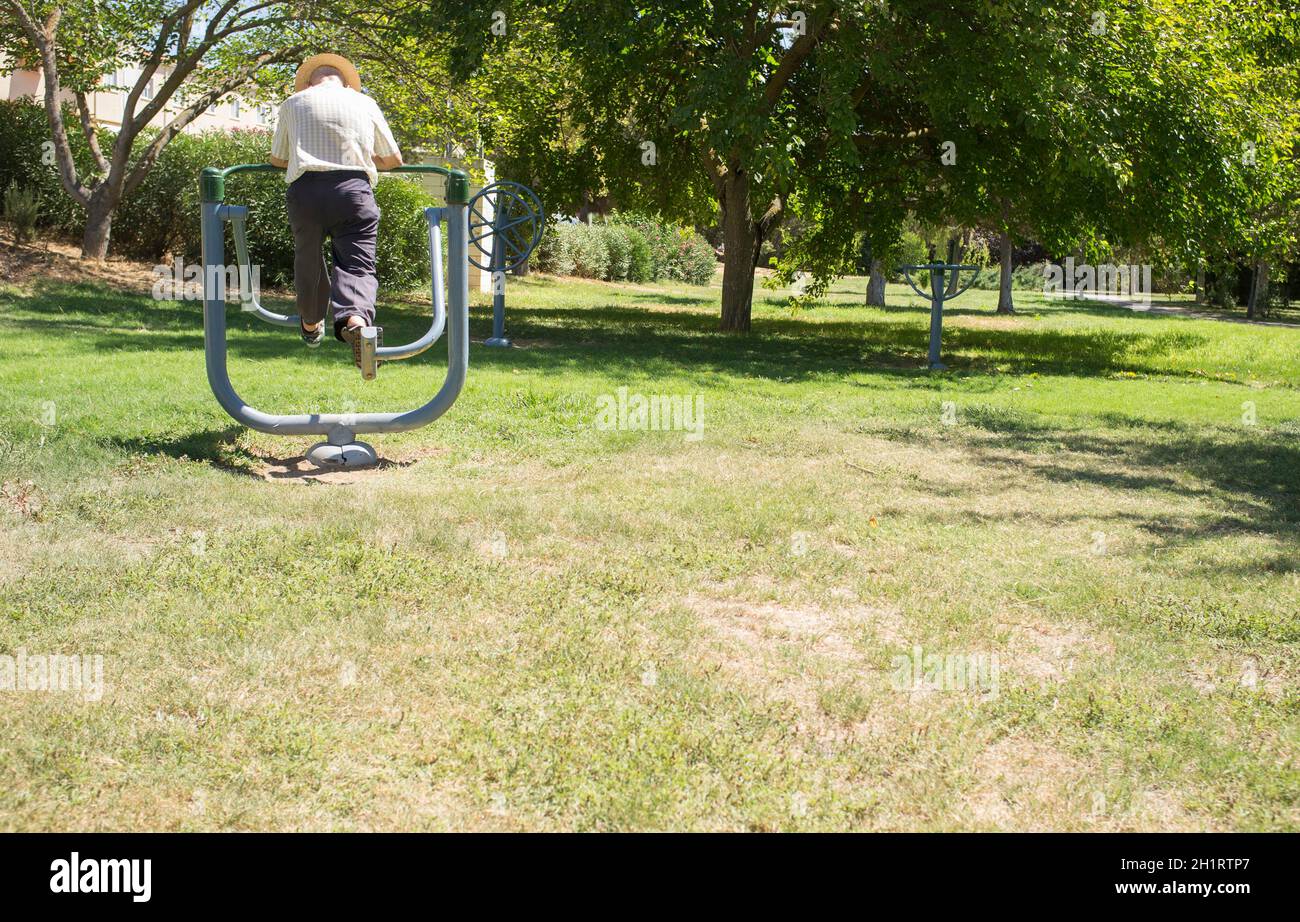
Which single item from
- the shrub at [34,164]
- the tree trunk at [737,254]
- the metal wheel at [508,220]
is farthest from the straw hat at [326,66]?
the shrub at [34,164]

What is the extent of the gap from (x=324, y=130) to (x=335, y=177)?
235mm

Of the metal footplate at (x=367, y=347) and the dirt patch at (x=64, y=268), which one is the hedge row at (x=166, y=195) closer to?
the dirt patch at (x=64, y=268)

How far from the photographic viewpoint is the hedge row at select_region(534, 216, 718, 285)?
3341 centimetres

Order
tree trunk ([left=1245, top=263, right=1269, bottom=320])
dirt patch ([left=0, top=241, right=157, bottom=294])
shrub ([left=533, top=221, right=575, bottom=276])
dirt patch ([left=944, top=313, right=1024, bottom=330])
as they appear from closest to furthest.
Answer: dirt patch ([left=0, top=241, right=157, bottom=294]) < dirt patch ([left=944, top=313, right=1024, bottom=330]) < tree trunk ([left=1245, top=263, right=1269, bottom=320]) < shrub ([left=533, top=221, right=575, bottom=276])

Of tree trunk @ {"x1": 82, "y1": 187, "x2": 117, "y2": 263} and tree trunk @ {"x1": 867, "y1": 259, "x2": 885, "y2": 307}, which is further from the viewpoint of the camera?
tree trunk @ {"x1": 867, "y1": 259, "x2": 885, "y2": 307}

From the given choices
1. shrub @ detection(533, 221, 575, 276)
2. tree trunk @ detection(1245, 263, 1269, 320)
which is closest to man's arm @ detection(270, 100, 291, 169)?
shrub @ detection(533, 221, 575, 276)

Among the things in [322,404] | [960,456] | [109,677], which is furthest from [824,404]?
[109,677]

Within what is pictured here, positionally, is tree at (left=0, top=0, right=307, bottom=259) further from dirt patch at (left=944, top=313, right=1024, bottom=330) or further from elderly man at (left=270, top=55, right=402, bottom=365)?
dirt patch at (left=944, top=313, right=1024, bottom=330)

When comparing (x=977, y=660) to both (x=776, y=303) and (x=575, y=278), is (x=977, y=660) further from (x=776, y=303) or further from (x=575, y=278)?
(x=575, y=278)

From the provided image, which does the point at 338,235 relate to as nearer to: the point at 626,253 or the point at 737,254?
the point at 737,254

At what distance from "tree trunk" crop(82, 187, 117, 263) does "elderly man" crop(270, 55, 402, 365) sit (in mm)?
14025

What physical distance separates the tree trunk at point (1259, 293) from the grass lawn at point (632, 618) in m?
24.1

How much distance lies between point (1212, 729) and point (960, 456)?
4425 millimetres

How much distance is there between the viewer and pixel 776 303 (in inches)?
1106
